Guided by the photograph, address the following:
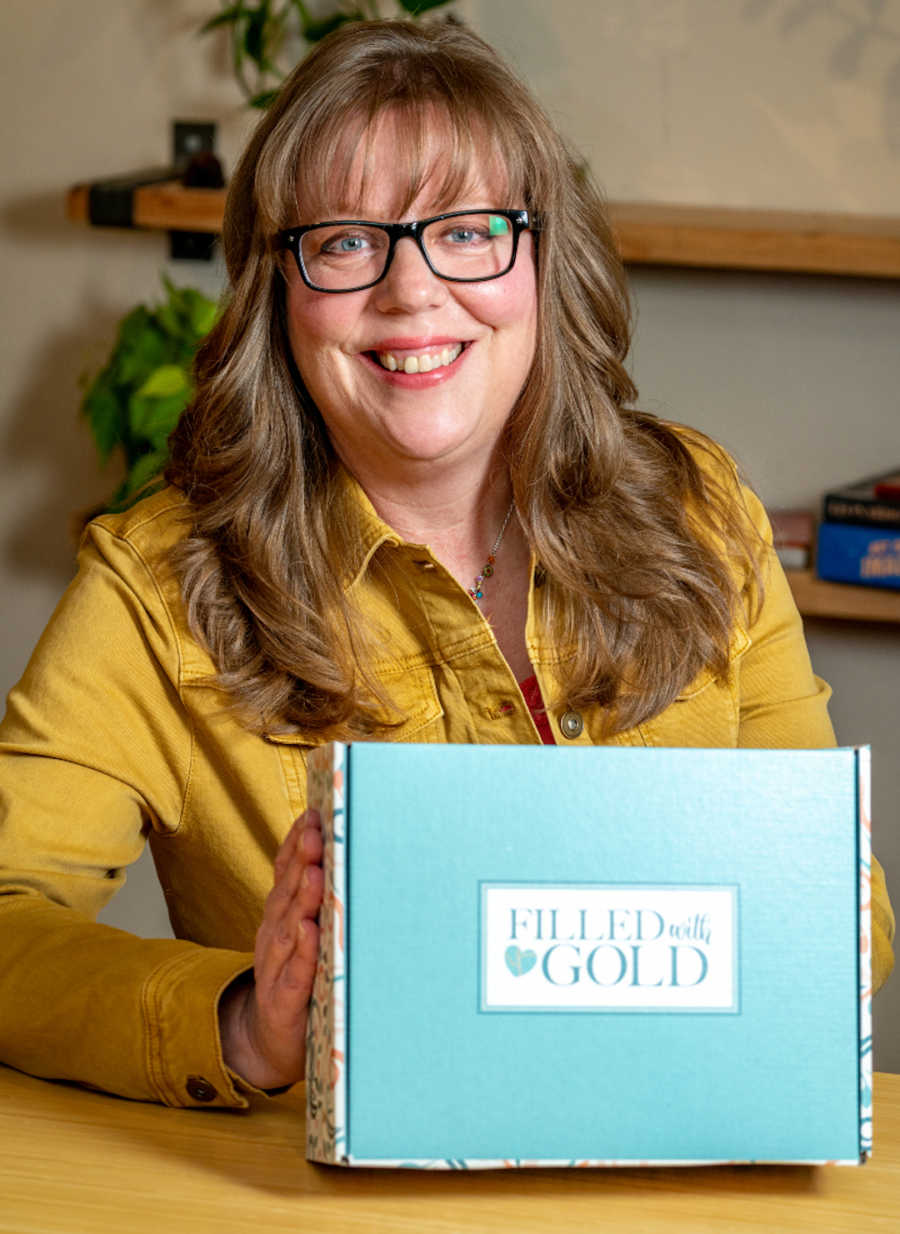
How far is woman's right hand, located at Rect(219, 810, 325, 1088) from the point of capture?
0.79 m

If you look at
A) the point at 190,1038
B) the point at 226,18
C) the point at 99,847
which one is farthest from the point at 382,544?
the point at 226,18

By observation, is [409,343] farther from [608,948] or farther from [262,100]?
[262,100]

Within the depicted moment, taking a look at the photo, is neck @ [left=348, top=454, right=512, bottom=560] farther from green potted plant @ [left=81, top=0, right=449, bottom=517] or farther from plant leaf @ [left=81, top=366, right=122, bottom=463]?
plant leaf @ [left=81, top=366, right=122, bottom=463]

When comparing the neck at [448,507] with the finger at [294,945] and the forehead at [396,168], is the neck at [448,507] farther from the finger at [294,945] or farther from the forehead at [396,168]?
the finger at [294,945]

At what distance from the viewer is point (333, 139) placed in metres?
1.19

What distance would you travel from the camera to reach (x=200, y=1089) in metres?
0.91

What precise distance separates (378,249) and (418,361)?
0.09m

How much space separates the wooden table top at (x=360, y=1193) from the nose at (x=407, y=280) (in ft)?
2.09

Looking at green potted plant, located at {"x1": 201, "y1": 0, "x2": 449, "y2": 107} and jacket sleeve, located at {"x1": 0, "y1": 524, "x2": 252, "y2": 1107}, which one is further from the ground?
green potted plant, located at {"x1": 201, "y1": 0, "x2": 449, "y2": 107}

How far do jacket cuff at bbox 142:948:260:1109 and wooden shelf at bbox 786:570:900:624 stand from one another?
1538 mm

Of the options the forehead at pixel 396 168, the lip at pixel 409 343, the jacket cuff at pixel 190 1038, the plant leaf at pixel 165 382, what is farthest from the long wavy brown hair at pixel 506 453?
the plant leaf at pixel 165 382

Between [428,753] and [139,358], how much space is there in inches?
71.9

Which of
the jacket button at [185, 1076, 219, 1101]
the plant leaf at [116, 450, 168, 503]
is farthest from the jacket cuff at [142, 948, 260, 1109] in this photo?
the plant leaf at [116, 450, 168, 503]

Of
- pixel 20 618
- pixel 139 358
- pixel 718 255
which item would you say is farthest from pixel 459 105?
pixel 20 618
